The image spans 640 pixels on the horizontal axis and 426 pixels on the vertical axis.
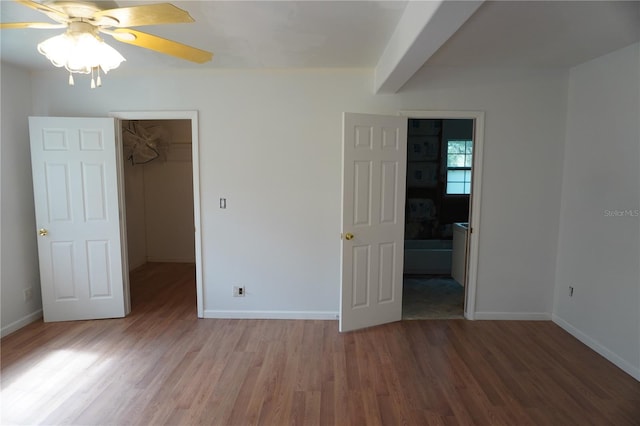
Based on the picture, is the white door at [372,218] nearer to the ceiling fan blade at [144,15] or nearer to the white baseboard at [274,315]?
the white baseboard at [274,315]

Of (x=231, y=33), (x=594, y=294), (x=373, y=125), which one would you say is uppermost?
(x=231, y=33)

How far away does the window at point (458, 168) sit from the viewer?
582 centimetres

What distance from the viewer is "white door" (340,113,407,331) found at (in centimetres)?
323

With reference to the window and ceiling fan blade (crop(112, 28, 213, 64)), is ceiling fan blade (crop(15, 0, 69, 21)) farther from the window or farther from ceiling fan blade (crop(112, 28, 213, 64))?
the window

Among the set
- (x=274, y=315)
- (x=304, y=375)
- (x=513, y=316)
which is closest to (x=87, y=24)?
(x=304, y=375)

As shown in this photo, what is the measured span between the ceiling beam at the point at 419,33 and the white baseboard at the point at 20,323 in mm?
4082

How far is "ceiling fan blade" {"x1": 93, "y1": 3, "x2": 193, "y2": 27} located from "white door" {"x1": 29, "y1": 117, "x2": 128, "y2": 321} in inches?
81.7

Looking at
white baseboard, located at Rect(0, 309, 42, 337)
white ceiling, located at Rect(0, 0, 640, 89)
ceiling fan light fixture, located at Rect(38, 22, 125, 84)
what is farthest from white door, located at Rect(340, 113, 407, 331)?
white baseboard, located at Rect(0, 309, 42, 337)

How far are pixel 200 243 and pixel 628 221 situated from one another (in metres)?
3.75

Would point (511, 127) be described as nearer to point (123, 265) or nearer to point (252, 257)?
point (252, 257)

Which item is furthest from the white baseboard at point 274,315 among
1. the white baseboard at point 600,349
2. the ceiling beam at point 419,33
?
the ceiling beam at point 419,33

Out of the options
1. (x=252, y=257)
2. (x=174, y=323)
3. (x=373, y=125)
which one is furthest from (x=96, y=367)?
(x=373, y=125)

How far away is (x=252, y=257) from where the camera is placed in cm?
359

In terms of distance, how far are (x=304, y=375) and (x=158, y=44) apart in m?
2.38
